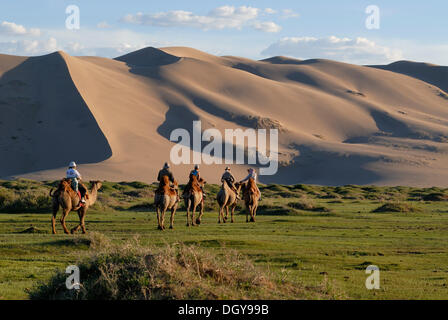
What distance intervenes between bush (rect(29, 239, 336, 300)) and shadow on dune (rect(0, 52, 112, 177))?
258ft

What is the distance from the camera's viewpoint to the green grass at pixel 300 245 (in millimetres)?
14750

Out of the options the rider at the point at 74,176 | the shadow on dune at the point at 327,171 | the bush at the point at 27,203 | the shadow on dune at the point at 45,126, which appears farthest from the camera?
the shadow on dune at the point at 327,171

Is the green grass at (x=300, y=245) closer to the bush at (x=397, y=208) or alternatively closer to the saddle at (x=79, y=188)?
the bush at (x=397, y=208)

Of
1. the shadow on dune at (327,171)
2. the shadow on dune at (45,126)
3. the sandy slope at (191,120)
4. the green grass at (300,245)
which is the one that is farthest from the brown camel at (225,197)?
the shadow on dune at (327,171)

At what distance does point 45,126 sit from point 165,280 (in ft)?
295

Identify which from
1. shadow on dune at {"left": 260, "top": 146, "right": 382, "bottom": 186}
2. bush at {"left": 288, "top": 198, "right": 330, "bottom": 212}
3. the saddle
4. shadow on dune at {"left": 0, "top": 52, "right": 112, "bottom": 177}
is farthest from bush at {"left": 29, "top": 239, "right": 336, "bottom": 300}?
shadow on dune at {"left": 260, "top": 146, "right": 382, "bottom": 186}

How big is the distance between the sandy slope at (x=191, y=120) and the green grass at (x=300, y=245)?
51.0m

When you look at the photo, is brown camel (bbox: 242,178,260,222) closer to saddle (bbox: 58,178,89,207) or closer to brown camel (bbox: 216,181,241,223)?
brown camel (bbox: 216,181,241,223)

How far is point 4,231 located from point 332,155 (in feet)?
278

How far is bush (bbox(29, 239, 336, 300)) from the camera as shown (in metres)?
11.1

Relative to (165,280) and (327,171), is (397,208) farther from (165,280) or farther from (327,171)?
(327,171)

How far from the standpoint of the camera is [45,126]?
97.9 meters

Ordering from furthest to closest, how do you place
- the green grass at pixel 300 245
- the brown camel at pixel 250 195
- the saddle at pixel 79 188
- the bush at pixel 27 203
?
the bush at pixel 27 203 < the brown camel at pixel 250 195 < the saddle at pixel 79 188 < the green grass at pixel 300 245
